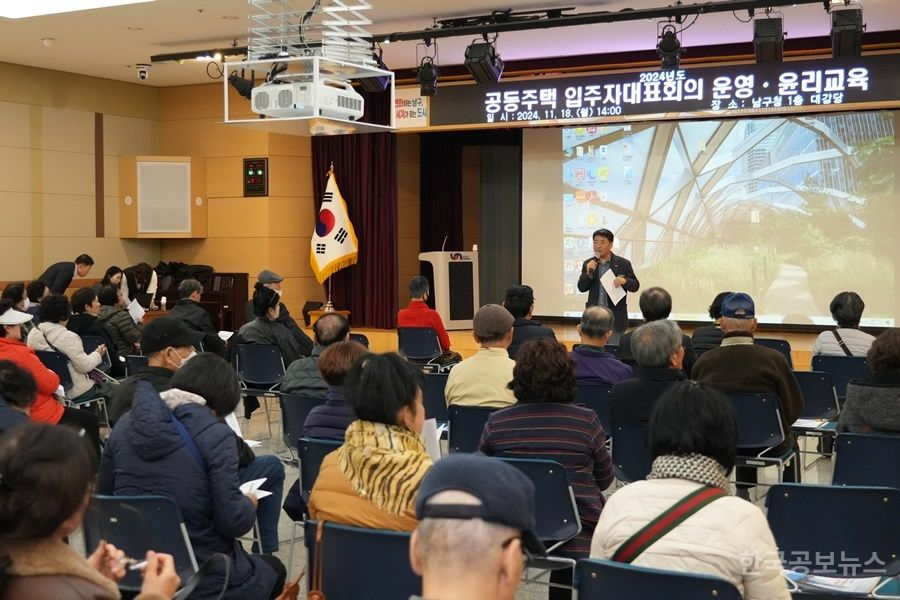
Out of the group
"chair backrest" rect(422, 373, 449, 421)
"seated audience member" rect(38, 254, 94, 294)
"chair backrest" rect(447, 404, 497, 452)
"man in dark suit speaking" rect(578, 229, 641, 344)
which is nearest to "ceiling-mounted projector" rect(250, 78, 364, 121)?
"chair backrest" rect(422, 373, 449, 421)

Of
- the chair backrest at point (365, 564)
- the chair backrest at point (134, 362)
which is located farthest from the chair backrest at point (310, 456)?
the chair backrest at point (134, 362)

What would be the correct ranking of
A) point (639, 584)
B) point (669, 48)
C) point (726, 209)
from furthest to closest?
1. point (726, 209)
2. point (669, 48)
3. point (639, 584)

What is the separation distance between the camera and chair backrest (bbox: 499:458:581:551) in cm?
329

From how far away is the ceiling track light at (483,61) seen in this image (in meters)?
9.55

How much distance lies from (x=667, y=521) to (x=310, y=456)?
70.9 inches

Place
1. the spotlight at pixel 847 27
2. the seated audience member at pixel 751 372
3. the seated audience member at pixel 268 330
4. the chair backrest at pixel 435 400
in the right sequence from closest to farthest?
the seated audience member at pixel 751 372, the chair backrest at pixel 435 400, the seated audience member at pixel 268 330, the spotlight at pixel 847 27

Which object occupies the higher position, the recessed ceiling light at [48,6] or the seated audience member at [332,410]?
the recessed ceiling light at [48,6]

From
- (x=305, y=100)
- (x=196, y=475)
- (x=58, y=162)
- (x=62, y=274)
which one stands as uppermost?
(x=58, y=162)

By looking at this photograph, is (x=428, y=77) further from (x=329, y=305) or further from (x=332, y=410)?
(x=332, y=410)

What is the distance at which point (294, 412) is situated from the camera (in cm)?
509

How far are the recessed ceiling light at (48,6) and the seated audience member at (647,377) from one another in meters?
6.30

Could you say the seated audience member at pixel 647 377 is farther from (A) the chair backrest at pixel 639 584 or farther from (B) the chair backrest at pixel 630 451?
(A) the chair backrest at pixel 639 584

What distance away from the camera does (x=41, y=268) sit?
12.1 m

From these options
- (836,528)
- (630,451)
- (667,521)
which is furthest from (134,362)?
(667,521)
